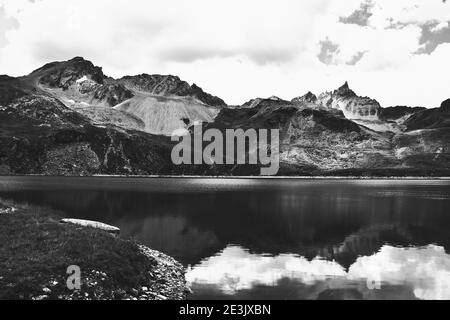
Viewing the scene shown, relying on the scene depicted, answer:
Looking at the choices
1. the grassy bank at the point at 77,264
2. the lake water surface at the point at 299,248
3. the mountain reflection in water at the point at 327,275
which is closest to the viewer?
the grassy bank at the point at 77,264

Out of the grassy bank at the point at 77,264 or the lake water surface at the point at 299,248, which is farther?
the lake water surface at the point at 299,248

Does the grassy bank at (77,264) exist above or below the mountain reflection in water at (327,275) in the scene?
above

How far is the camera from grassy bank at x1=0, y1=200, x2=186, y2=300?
93.1 feet

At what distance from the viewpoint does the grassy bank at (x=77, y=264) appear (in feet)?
93.1

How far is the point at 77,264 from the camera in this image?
32.8 metres

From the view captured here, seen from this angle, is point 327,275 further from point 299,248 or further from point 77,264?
point 77,264

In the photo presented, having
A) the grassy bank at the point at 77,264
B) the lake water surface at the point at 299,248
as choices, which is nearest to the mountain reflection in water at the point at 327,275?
the lake water surface at the point at 299,248

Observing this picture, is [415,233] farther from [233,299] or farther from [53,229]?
[53,229]

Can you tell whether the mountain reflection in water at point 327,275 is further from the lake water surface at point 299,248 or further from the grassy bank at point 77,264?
the grassy bank at point 77,264

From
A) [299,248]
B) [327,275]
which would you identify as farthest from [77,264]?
[299,248]

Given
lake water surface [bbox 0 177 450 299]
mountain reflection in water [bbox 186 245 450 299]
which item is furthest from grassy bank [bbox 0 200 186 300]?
mountain reflection in water [bbox 186 245 450 299]
